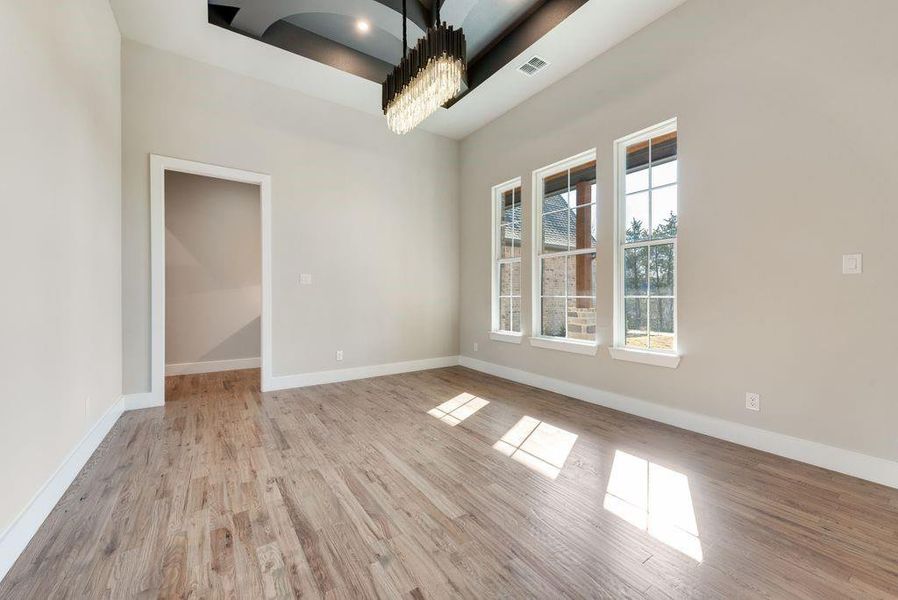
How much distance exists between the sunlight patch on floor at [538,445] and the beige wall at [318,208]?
246 centimetres

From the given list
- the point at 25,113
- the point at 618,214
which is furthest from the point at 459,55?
the point at 25,113

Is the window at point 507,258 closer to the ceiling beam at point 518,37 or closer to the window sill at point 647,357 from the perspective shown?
the ceiling beam at point 518,37

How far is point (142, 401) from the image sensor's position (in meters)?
3.46

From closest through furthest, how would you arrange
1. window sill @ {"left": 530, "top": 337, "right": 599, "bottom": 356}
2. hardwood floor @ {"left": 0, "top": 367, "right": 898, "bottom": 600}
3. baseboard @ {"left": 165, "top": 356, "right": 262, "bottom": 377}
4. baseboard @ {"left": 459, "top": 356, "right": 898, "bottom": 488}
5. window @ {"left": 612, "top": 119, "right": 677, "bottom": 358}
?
hardwood floor @ {"left": 0, "top": 367, "right": 898, "bottom": 600}
baseboard @ {"left": 459, "top": 356, "right": 898, "bottom": 488}
window @ {"left": 612, "top": 119, "right": 677, "bottom": 358}
window sill @ {"left": 530, "top": 337, "right": 599, "bottom": 356}
baseboard @ {"left": 165, "top": 356, "right": 262, "bottom": 377}

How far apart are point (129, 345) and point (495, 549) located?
3747 mm

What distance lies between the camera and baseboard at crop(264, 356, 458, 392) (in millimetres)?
4136

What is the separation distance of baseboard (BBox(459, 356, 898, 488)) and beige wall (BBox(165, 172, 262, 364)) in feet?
14.9

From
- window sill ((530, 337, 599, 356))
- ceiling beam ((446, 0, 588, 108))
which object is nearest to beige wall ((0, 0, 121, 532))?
ceiling beam ((446, 0, 588, 108))

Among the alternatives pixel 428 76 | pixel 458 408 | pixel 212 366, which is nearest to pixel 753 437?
pixel 458 408

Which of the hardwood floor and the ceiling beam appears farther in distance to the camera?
the ceiling beam

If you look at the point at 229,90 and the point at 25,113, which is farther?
the point at 229,90

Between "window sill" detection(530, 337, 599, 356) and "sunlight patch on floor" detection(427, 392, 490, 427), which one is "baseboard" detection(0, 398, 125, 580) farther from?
"window sill" detection(530, 337, 599, 356)

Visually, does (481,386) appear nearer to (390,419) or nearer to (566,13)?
(390,419)

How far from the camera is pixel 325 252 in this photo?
443 centimetres
